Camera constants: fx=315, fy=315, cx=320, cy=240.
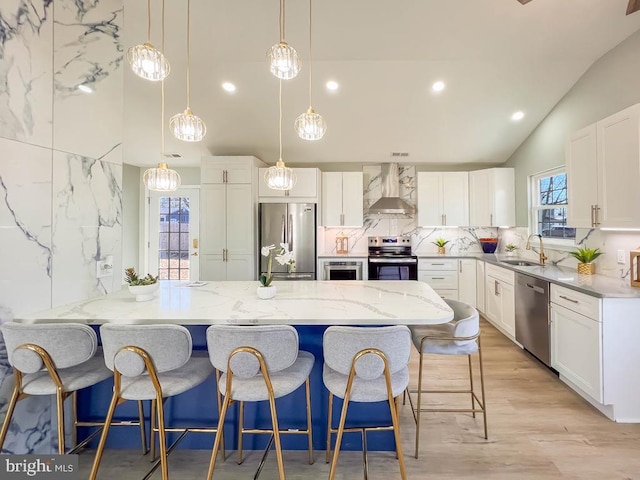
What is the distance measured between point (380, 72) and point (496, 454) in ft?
11.8

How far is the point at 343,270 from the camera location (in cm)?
479

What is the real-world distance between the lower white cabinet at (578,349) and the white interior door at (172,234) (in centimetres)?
519

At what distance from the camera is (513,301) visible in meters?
3.50

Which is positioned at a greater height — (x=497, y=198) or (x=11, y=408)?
(x=497, y=198)

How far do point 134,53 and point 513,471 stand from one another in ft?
10.4

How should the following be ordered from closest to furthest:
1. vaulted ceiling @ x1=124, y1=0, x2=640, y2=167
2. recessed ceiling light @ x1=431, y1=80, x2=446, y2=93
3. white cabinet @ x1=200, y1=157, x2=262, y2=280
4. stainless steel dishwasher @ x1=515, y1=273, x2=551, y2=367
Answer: vaulted ceiling @ x1=124, y1=0, x2=640, y2=167 → stainless steel dishwasher @ x1=515, y1=273, x2=551, y2=367 → recessed ceiling light @ x1=431, y1=80, x2=446, y2=93 → white cabinet @ x1=200, y1=157, x2=262, y2=280

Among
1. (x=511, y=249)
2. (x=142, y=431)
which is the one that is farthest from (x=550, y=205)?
(x=142, y=431)

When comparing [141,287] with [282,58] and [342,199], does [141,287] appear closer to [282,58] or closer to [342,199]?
[282,58]

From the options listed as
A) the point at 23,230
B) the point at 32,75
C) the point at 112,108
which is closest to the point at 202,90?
the point at 112,108

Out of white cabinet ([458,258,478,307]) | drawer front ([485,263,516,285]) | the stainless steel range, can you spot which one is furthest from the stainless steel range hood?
drawer front ([485,263,516,285])

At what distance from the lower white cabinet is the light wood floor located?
197 mm

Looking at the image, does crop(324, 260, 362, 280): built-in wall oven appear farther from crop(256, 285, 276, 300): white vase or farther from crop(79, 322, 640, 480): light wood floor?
crop(256, 285, 276, 300): white vase

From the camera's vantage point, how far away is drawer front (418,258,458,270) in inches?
189

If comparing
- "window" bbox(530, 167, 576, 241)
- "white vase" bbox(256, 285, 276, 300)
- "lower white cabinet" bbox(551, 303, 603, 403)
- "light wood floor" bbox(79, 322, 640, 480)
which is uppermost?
"window" bbox(530, 167, 576, 241)
